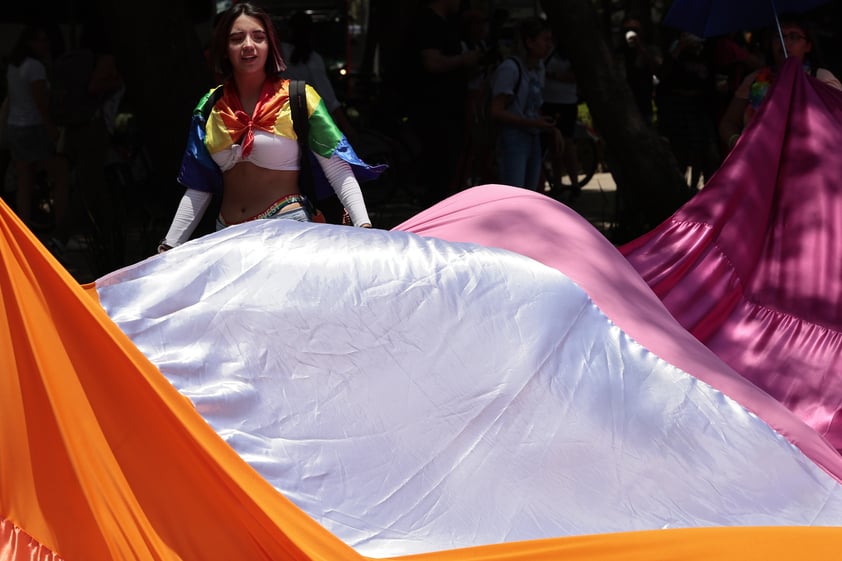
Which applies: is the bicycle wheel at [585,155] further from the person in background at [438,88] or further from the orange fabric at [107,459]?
the orange fabric at [107,459]

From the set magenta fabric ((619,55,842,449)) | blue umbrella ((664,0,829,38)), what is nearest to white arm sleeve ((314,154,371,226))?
magenta fabric ((619,55,842,449))

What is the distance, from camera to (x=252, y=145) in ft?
17.7

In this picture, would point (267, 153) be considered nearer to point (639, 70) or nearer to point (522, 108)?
point (522, 108)

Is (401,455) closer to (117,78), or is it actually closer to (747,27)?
(747,27)

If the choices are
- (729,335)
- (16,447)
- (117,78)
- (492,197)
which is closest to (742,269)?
(729,335)

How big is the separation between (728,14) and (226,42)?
3.77m

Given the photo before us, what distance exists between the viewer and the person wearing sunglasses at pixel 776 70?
7156 millimetres

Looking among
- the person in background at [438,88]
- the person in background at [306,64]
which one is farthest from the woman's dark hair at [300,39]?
the person in background at [438,88]

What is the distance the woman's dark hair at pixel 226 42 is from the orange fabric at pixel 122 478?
73.6 inches

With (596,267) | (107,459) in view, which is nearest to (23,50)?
(596,267)

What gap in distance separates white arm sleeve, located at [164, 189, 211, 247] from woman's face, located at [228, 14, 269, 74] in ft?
1.66

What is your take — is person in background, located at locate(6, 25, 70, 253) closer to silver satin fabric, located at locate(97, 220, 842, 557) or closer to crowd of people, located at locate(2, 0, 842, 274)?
crowd of people, located at locate(2, 0, 842, 274)

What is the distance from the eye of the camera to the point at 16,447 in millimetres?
3602

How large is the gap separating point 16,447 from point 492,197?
2.12 meters
